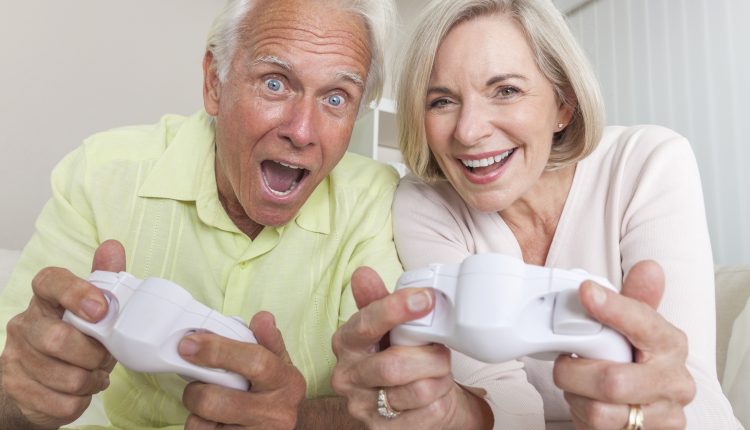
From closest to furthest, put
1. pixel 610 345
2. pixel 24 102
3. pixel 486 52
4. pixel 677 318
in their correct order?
pixel 610 345, pixel 677 318, pixel 486 52, pixel 24 102

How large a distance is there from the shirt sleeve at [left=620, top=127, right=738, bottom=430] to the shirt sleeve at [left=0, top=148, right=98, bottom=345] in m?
1.02

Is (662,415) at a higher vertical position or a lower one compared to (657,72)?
lower

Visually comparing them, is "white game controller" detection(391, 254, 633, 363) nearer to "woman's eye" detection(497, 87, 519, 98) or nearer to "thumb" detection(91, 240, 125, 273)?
"thumb" detection(91, 240, 125, 273)

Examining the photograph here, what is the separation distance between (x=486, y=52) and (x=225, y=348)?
28.7 inches

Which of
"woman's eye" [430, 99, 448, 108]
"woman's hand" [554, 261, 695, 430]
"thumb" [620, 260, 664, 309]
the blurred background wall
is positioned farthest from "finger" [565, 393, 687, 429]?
the blurred background wall

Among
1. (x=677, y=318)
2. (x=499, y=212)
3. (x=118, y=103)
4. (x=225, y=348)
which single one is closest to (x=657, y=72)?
(x=499, y=212)

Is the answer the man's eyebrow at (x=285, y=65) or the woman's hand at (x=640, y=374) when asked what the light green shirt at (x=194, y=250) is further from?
the woman's hand at (x=640, y=374)

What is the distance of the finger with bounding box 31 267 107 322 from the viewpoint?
0.75m

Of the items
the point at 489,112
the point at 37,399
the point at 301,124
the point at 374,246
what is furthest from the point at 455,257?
the point at 37,399

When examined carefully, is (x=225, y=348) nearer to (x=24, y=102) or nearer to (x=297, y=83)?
(x=297, y=83)

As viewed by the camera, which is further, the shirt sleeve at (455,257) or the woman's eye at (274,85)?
the woman's eye at (274,85)

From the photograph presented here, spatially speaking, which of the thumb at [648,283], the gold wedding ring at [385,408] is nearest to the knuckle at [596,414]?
the thumb at [648,283]

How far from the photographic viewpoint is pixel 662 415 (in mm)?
683

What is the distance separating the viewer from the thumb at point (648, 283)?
2.19 feet
